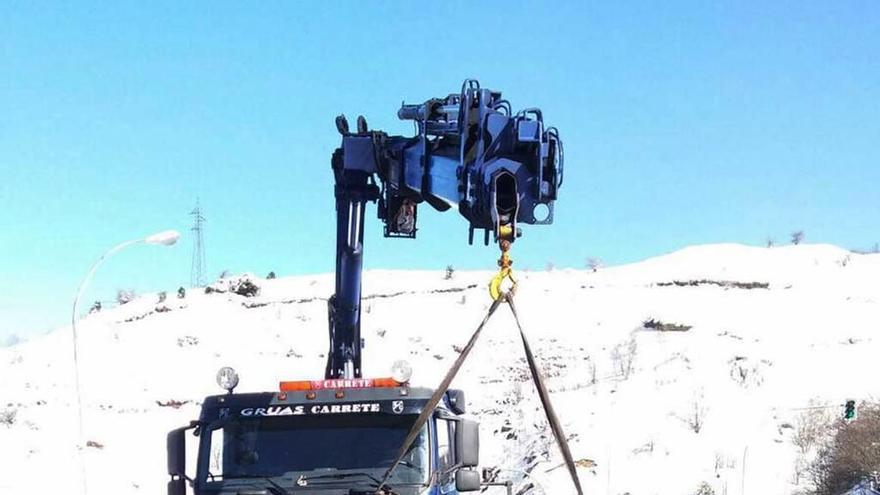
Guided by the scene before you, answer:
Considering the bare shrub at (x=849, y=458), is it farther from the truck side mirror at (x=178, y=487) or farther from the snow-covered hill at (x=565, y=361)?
the truck side mirror at (x=178, y=487)

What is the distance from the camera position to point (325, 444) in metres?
11.3

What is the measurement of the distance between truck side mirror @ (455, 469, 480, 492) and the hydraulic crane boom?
2103mm

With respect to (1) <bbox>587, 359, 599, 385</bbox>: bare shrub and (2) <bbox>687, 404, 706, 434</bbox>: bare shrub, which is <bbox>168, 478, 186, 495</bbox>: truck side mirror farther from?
(1) <bbox>587, 359, 599, 385</bbox>: bare shrub

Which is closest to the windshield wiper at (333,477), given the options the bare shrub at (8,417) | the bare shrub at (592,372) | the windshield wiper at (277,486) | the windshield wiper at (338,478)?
the windshield wiper at (338,478)

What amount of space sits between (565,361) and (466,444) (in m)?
27.2

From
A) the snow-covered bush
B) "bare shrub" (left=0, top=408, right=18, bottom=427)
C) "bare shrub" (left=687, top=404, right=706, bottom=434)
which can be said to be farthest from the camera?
the snow-covered bush

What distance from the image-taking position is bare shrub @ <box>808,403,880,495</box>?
808 inches

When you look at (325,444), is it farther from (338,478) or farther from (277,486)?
(277,486)

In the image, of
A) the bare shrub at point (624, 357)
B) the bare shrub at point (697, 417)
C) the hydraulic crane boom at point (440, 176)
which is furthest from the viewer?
the bare shrub at point (624, 357)

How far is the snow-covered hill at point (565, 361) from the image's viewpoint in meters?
25.3

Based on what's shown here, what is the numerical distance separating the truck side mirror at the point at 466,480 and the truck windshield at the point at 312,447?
303 millimetres

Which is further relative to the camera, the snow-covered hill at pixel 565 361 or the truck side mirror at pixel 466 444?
the snow-covered hill at pixel 565 361

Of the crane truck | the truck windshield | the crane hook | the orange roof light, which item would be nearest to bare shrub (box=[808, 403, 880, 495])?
the crane truck

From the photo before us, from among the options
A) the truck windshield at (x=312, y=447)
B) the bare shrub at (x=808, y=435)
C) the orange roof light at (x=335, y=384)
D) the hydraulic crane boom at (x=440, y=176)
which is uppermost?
the hydraulic crane boom at (x=440, y=176)
